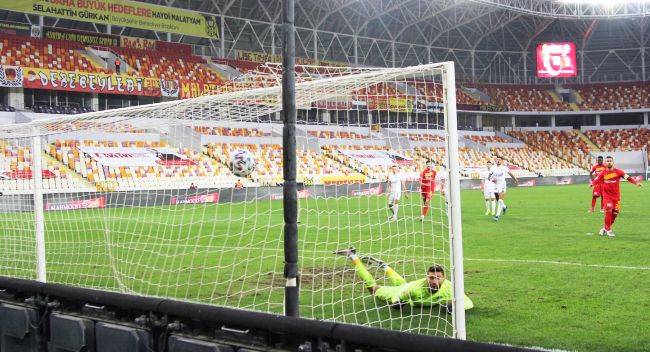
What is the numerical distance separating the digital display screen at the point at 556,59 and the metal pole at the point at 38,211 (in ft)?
173

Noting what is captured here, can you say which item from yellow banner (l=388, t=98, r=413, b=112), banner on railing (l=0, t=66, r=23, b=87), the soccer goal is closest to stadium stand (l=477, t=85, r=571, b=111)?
banner on railing (l=0, t=66, r=23, b=87)

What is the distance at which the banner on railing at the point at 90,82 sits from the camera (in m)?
33.9

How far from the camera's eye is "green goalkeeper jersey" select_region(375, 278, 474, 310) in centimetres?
678

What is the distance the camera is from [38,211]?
327 inches

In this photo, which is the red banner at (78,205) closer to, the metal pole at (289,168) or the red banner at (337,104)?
the red banner at (337,104)

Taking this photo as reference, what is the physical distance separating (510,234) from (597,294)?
22.8 feet

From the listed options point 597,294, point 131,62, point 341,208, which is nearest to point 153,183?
point 341,208

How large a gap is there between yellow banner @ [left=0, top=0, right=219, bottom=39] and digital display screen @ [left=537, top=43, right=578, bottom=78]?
1104 inches

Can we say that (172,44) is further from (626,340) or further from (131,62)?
→ (626,340)

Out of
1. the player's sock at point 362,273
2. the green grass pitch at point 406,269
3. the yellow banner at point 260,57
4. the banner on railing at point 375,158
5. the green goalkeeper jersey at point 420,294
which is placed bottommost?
the green grass pitch at point 406,269

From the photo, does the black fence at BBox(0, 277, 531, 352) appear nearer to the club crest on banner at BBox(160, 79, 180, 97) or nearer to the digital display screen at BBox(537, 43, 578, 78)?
the club crest on banner at BBox(160, 79, 180, 97)

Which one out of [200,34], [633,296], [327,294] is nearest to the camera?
[633,296]

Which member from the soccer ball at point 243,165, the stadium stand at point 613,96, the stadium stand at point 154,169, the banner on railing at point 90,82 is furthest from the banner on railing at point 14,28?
the stadium stand at point 613,96

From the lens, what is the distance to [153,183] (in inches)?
1043
